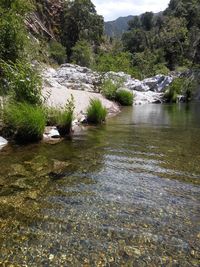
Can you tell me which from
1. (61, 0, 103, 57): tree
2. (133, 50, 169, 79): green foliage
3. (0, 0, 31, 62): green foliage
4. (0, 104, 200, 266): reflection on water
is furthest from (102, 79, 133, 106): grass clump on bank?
(61, 0, 103, 57): tree

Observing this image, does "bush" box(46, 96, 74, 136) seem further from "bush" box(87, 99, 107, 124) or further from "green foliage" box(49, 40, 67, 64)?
"green foliage" box(49, 40, 67, 64)

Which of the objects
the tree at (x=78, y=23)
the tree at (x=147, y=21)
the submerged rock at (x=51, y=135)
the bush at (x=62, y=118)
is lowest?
the submerged rock at (x=51, y=135)

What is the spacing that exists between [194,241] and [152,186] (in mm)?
2520

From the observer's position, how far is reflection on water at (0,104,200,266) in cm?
475

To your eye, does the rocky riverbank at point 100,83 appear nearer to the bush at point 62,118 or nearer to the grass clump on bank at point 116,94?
the grass clump on bank at point 116,94

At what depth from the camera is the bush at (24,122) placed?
11.9 m

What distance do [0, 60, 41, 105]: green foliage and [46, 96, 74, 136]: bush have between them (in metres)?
0.89

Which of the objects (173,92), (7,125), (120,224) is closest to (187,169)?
(120,224)

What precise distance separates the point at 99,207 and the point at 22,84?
29.4ft

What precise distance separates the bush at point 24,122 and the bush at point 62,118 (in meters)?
1.63

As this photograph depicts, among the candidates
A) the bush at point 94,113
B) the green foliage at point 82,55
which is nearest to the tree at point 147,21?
the green foliage at point 82,55

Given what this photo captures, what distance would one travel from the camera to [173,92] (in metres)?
45.4

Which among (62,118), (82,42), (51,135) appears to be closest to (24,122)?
(51,135)

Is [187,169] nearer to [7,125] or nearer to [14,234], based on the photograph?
[14,234]
